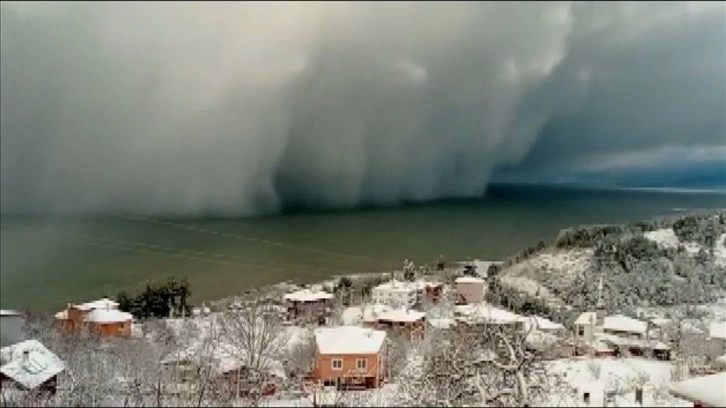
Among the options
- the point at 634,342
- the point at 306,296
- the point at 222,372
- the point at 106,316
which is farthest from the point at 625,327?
the point at 106,316

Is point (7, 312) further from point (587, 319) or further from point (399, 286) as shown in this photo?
point (399, 286)

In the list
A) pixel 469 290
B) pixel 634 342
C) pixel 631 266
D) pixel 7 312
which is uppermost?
pixel 631 266

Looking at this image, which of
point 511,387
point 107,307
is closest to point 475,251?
point 107,307

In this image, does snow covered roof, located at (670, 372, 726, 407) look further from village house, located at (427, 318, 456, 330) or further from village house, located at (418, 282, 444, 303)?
village house, located at (418, 282, 444, 303)

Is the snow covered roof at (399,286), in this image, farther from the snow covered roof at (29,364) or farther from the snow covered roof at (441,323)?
the snow covered roof at (29,364)

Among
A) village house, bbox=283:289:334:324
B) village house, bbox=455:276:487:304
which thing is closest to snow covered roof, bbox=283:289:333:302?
village house, bbox=283:289:334:324

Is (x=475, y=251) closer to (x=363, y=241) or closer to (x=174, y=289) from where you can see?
(x=363, y=241)
